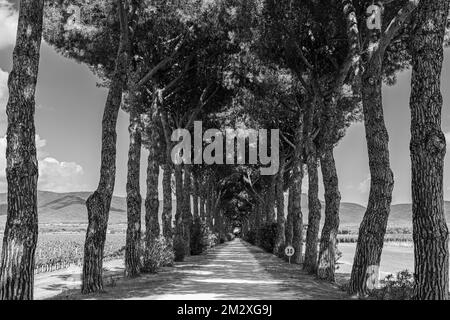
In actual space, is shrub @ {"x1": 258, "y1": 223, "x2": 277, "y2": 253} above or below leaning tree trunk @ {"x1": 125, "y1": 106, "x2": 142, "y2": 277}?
below

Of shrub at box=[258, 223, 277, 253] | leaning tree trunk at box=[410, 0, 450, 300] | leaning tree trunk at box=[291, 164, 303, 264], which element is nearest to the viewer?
leaning tree trunk at box=[410, 0, 450, 300]

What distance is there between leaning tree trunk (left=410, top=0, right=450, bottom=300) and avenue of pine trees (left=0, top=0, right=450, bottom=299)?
0.02 m

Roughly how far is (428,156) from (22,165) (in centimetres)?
755

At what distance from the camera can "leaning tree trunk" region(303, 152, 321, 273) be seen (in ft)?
65.7

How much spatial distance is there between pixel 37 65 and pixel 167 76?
15395 mm

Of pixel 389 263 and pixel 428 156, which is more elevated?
pixel 428 156

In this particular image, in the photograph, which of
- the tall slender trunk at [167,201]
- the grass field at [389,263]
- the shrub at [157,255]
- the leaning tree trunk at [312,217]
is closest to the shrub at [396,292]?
the leaning tree trunk at [312,217]

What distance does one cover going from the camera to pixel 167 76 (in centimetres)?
2516

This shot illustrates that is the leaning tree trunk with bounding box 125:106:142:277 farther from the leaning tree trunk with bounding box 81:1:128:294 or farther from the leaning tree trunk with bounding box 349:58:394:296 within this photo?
the leaning tree trunk with bounding box 349:58:394:296

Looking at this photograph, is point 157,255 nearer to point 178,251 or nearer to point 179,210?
point 178,251

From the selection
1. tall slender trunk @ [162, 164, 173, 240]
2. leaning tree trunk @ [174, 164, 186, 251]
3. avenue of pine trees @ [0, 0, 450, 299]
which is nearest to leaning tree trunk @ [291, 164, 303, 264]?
avenue of pine trees @ [0, 0, 450, 299]

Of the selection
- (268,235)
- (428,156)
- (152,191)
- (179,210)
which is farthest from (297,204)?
(428,156)

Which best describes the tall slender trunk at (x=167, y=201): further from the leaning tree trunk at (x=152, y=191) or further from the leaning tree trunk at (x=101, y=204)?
the leaning tree trunk at (x=101, y=204)

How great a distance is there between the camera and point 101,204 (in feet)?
44.5
